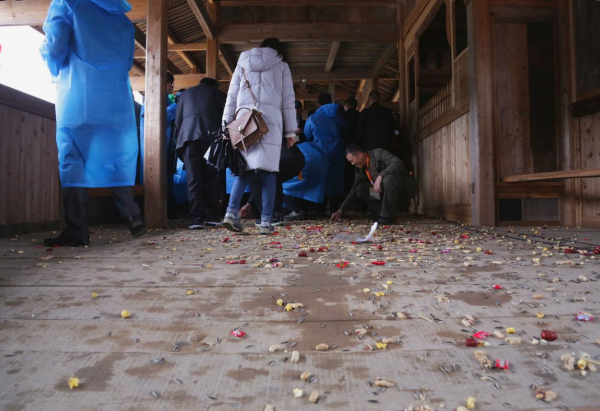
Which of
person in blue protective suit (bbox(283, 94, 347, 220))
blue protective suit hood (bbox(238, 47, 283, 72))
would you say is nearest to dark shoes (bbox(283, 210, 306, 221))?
person in blue protective suit (bbox(283, 94, 347, 220))

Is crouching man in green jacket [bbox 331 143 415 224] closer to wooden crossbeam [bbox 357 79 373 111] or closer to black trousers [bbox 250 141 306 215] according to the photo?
black trousers [bbox 250 141 306 215]

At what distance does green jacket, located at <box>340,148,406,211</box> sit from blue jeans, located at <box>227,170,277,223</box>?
1.48 metres

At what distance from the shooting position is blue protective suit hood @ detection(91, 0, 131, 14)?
309 centimetres

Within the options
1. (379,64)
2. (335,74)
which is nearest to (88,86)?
(379,64)

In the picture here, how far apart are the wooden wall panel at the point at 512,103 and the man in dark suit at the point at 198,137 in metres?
2.97

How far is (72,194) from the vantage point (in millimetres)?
3078

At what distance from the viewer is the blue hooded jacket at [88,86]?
2986 mm

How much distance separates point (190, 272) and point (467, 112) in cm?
399

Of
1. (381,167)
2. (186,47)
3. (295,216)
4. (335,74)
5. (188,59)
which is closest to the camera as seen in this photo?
(381,167)

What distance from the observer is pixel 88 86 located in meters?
3.07

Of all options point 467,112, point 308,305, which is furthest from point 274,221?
point 308,305

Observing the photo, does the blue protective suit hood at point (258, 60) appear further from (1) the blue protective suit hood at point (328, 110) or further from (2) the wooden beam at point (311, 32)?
(2) the wooden beam at point (311, 32)

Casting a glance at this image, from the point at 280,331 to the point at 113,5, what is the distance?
2.83 m

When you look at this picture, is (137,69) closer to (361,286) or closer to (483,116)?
(483,116)
